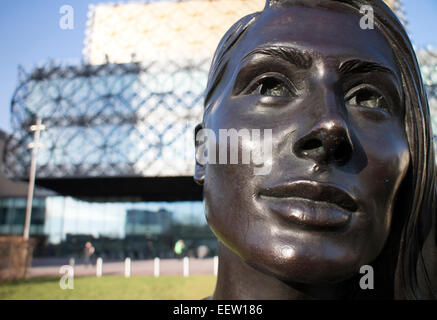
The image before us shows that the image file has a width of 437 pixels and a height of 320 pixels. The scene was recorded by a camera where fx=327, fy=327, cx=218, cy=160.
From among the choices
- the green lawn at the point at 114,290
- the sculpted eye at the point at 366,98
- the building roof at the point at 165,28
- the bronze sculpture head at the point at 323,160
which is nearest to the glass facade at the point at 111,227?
the building roof at the point at 165,28

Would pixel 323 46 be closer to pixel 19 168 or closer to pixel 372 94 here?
pixel 372 94

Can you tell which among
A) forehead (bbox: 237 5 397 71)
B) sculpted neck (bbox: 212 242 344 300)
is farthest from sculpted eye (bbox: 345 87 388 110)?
sculpted neck (bbox: 212 242 344 300)

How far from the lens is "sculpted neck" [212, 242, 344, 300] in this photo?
4.41 ft

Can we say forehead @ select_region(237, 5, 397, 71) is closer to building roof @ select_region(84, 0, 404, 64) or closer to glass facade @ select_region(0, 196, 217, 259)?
glass facade @ select_region(0, 196, 217, 259)

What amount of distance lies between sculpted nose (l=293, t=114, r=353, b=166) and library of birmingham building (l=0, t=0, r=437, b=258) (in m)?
24.3

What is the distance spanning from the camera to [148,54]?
34469 mm

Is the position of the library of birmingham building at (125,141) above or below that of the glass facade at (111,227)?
above

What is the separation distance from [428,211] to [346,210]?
2.67ft

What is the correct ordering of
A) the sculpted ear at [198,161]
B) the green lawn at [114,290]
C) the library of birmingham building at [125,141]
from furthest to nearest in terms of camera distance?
the library of birmingham building at [125,141] → the green lawn at [114,290] → the sculpted ear at [198,161]

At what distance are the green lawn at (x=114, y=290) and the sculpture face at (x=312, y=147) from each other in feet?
24.0

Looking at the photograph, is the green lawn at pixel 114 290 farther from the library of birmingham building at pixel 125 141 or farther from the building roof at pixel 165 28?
the building roof at pixel 165 28

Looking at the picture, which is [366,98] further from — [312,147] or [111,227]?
[111,227]

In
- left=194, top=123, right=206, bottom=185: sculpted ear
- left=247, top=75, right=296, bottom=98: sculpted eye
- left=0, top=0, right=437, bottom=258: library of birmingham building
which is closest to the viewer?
left=247, top=75, right=296, bottom=98: sculpted eye

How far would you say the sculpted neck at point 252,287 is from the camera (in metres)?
1.34
